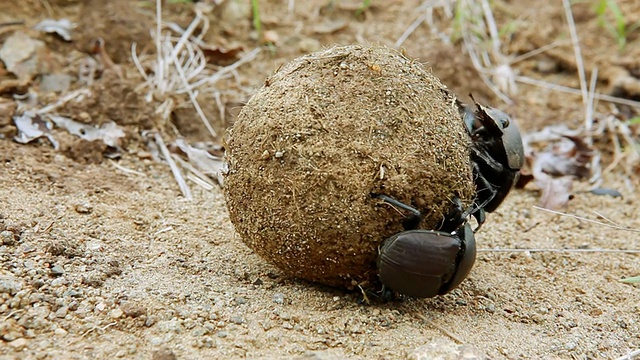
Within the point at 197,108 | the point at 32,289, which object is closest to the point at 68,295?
the point at 32,289

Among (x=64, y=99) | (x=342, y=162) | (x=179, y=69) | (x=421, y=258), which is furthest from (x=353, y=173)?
(x=64, y=99)

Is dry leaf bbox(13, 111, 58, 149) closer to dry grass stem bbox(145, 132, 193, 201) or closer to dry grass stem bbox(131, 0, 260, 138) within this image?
dry grass stem bbox(145, 132, 193, 201)

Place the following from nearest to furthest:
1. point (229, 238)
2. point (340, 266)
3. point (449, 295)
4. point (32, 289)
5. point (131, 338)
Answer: point (131, 338) → point (32, 289) → point (340, 266) → point (449, 295) → point (229, 238)

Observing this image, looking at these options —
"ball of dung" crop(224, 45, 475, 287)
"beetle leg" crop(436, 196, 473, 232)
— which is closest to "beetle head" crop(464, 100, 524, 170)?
"ball of dung" crop(224, 45, 475, 287)

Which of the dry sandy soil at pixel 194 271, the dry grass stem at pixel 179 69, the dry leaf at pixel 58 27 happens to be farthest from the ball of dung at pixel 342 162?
the dry leaf at pixel 58 27

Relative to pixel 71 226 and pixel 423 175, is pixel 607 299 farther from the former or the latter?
pixel 71 226
